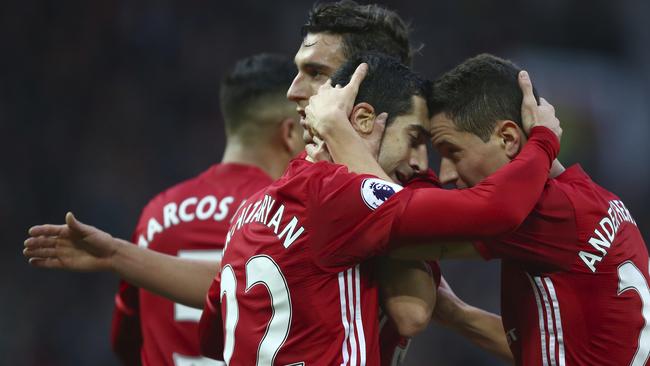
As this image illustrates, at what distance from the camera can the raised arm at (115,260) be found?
12.4 feet

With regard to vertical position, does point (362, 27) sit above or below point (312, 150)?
above

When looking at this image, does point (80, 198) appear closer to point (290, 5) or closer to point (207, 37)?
point (207, 37)

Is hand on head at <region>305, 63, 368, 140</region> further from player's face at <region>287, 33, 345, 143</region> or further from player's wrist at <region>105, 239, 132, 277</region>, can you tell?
player's wrist at <region>105, 239, 132, 277</region>

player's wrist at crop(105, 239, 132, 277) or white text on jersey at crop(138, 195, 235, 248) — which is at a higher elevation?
player's wrist at crop(105, 239, 132, 277)

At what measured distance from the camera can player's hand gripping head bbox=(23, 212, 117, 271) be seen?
3.76 metres

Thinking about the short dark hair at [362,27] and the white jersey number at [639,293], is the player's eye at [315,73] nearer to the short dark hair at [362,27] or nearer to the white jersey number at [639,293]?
the short dark hair at [362,27]

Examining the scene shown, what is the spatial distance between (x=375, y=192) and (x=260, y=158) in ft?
6.62

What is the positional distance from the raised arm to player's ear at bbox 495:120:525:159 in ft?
4.50

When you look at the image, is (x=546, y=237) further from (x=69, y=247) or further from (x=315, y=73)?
(x=69, y=247)

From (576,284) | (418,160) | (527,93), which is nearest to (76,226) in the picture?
(418,160)

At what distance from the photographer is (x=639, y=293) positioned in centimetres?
338

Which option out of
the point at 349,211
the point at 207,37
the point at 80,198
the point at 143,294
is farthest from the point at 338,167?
the point at 207,37

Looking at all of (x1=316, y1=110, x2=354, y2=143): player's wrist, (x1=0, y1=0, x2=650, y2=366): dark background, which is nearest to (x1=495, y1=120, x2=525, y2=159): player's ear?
(x1=316, y1=110, x2=354, y2=143): player's wrist

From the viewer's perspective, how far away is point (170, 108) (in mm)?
12141
